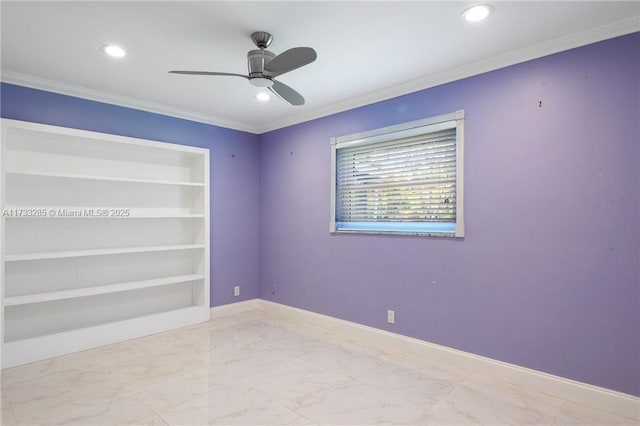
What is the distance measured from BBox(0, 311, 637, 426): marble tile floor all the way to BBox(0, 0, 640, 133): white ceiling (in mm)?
2503

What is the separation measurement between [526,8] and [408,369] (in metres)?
2.73

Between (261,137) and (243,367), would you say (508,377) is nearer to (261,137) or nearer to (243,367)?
(243,367)

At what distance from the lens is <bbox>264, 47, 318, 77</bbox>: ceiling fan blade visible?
2.09 metres

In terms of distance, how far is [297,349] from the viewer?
3.45 metres

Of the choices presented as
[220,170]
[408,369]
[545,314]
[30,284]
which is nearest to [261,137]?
[220,170]

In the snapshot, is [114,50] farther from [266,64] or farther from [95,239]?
[95,239]

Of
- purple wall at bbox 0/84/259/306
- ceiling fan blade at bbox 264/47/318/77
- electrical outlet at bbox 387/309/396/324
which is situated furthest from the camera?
purple wall at bbox 0/84/259/306

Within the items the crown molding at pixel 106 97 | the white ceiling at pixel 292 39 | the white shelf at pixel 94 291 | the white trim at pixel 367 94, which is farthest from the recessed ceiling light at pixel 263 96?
the white shelf at pixel 94 291

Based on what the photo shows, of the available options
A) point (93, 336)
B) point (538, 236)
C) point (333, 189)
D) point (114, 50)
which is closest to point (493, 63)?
point (538, 236)

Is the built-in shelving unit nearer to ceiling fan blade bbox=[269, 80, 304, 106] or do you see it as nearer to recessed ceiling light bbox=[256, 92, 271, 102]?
Result: recessed ceiling light bbox=[256, 92, 271, 102]

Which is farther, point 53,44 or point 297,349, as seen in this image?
point 297,349

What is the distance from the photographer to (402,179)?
11.4 ft

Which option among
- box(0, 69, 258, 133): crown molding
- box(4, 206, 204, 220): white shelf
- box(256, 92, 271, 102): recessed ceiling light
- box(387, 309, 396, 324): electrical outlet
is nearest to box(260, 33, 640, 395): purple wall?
box(387, 309, 396, 324): electrical outlet

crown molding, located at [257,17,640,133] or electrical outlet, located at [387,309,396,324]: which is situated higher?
crown molding, located at [257,17,640,133]
